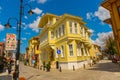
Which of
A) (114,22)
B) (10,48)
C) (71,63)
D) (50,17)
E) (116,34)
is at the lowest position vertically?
(71,63)

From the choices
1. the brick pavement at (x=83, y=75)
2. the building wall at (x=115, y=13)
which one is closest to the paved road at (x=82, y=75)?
the brick pavement at (x=83, y=75)

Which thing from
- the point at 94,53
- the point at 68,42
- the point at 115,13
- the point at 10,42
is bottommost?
the point at 10,42

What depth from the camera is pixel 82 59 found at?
27078 mm

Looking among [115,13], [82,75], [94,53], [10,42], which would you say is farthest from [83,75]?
[94,53]

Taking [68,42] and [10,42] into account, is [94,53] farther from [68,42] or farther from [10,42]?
[10,42]

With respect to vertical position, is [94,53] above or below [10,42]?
above

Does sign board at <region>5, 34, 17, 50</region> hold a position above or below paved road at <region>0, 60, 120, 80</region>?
above

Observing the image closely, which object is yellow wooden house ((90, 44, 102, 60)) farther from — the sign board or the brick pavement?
the sign board

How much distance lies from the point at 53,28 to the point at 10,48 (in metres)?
21.4

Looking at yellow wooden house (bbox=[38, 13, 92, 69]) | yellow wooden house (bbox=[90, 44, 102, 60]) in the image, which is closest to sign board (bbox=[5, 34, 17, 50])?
yellow wooden house (bbox=[38, 13, 92, 69])

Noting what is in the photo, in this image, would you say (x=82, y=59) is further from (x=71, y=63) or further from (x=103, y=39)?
(x=103, y=39)

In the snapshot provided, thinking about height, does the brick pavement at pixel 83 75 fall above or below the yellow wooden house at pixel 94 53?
below

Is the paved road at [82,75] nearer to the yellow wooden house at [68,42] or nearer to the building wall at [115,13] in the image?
the building wall at [115,13]

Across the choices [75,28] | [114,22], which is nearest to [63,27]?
[75,28]
